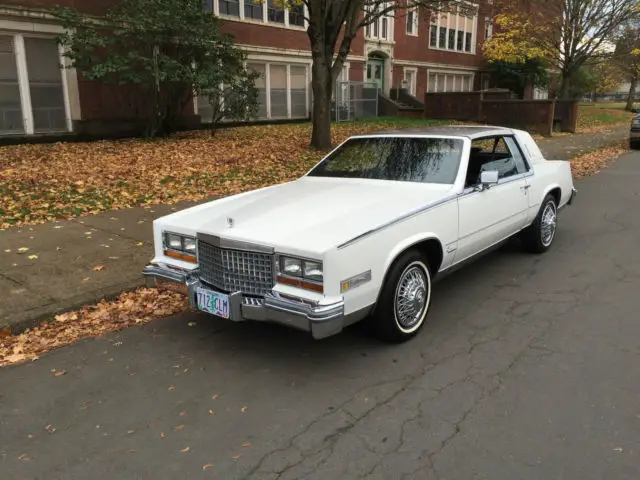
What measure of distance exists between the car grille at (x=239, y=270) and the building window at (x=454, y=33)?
35100 millimetres

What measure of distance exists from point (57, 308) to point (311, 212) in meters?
2.47

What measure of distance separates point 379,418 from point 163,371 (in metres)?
1.58

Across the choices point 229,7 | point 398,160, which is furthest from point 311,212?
point 229,7

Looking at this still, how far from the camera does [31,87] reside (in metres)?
16.3

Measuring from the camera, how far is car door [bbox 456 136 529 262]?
4.79 metres

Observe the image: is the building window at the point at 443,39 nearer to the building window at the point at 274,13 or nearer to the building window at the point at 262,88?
the building window at the point at 274,13

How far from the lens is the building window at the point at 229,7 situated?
867 inches

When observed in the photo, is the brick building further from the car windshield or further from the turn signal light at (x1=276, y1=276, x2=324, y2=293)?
the turn signal light at (x1=276, y1=276, x2=324, y2=293)

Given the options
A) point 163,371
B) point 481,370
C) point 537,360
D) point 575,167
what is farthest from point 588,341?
point 575,167

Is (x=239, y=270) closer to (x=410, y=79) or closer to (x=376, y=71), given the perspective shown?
(x=376, y=71)

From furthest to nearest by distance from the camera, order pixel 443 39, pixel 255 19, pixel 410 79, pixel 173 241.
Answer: pixel 443 39 → pixel 410 79 → pixel 255 19 → pixel 173 241

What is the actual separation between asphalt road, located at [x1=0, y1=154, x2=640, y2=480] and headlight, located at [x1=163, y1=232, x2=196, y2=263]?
0.64 metres

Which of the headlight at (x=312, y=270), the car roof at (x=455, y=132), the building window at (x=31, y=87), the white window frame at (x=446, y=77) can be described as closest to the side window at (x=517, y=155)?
the car roof at (x=455, y=132)

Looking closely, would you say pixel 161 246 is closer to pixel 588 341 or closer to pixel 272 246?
pixel 272 246
